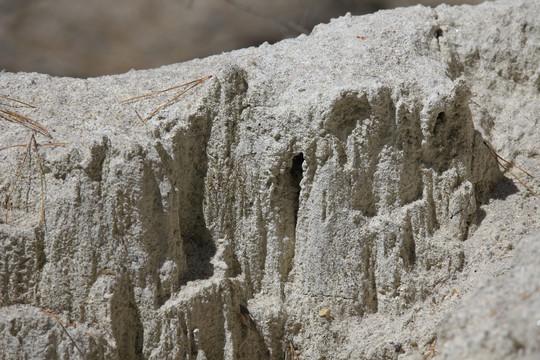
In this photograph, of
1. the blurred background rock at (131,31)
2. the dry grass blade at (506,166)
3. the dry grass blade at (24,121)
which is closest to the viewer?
the dry grass blade at (24,121)

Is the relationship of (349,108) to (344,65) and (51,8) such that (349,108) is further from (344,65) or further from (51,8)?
(51,8)

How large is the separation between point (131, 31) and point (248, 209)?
3.39m

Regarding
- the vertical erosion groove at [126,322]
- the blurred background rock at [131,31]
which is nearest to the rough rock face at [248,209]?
the vertical erosion groove at [126,322]

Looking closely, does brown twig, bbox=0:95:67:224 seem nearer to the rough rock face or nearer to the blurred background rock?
the rough rock face

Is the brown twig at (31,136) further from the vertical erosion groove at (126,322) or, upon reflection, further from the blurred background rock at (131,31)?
the blurred background rock at (131,31)

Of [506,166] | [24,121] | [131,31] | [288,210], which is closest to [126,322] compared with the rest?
[288,210]

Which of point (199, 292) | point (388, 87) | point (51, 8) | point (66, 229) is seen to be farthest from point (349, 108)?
point (51, 8)

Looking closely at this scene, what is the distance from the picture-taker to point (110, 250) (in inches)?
98.2

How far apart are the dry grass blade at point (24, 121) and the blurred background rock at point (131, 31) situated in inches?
116

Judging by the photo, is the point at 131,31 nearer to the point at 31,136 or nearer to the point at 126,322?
the point at 31,136

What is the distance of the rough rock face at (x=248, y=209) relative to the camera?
2.46 m

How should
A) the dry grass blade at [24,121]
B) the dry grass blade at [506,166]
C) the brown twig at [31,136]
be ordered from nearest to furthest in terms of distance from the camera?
1. the brown twig at [31,136]
2. the dry grass blade at [24,121]
3. the dry grass blade at [506,166]

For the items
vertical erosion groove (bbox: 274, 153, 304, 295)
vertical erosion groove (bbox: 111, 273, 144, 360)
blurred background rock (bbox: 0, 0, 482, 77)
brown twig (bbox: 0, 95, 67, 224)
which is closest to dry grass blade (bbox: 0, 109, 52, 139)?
brown twig (bbox: 0, 95, 67, 224)

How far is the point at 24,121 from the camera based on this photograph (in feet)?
8.62
